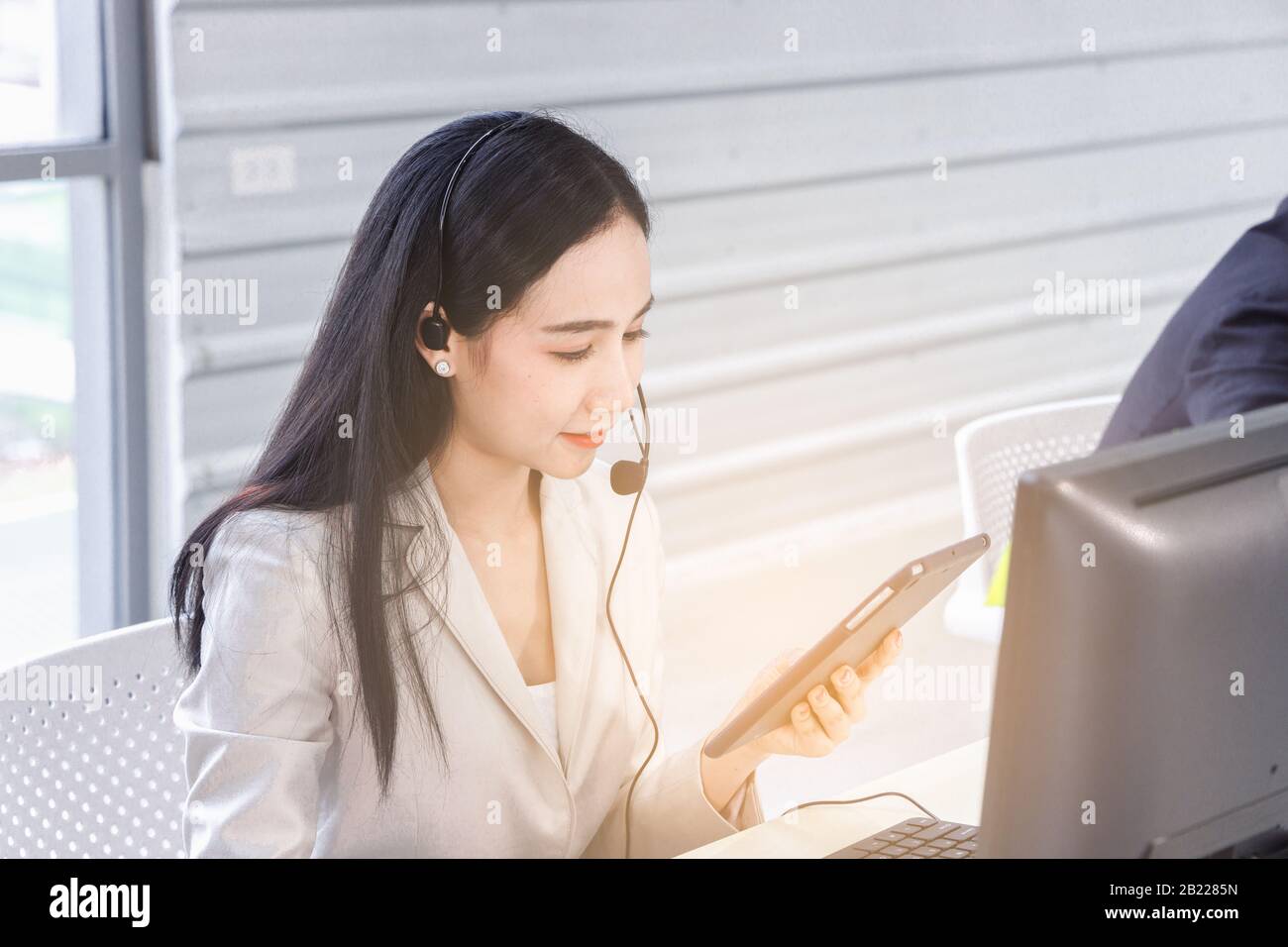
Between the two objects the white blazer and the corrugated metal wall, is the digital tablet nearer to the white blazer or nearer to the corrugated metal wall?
the white blazer

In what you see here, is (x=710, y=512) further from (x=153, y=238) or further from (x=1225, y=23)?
(x=1225, y=23)

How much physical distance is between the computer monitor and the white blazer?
655 millimetres

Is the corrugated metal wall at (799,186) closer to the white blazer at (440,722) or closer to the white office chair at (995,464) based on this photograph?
the white office chair at (995,464)

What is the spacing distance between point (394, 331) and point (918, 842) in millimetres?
663

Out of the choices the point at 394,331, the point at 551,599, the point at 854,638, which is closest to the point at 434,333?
the point at 394,331

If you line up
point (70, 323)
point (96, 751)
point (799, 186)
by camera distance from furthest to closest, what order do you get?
point (799, 186) → point (70, 323) → point (96, 751)

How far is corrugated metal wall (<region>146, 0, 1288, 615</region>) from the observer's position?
2.59 metres

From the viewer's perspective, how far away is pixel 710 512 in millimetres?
3490

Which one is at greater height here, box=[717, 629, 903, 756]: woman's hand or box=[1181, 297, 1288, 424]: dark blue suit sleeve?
box=[1181, 297, 1288, 424]: dark blue suit sleeve

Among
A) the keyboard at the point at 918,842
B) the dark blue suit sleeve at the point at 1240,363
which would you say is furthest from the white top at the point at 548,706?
the dark blue suit sleeve at the point at 1240,363

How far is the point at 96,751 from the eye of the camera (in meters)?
1.54

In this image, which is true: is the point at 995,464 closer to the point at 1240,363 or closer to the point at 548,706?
the point at 1240,363

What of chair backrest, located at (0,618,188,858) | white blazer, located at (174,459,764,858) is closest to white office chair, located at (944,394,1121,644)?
white blazer, located at (174,459,764,858)
